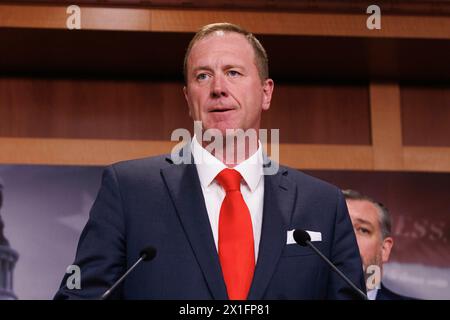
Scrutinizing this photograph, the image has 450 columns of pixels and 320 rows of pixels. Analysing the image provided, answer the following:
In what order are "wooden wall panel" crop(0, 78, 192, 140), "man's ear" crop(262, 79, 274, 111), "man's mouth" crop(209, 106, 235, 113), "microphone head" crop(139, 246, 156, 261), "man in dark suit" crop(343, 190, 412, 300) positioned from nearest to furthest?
"microphone head" crop(139, 246, 156, 261) → "man's mouth" crop(209, 106, 235, 113) → "man's ear" crop(262, 79, 274, 111) → "man in dark suit" crop(343, 190, 412, 300) → "wooden wall panel" crop(0, 78, 192, 140)

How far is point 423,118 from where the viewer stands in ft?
9.73

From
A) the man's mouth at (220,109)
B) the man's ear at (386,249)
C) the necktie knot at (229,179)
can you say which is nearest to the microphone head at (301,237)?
the necktie knot at (229,179)

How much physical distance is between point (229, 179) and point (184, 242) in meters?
0.15

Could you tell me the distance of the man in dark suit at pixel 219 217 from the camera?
129 centimetres

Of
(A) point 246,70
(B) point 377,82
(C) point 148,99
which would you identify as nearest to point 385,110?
(B) point 377,82

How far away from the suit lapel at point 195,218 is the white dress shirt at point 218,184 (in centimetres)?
2

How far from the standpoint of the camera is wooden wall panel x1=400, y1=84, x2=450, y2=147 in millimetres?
2957

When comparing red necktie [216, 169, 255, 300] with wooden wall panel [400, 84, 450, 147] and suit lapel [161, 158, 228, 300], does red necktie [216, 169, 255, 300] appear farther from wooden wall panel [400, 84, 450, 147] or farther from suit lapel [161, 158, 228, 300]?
wooden wall panel [400, 84, 450, 147]

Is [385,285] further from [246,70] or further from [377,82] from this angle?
[246,70]

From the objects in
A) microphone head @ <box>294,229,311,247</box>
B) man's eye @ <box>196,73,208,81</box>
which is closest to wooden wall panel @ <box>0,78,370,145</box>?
man's eye @ <box>196,73,208,81</box>

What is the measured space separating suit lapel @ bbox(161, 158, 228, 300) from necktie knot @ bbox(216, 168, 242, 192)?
0.14ft

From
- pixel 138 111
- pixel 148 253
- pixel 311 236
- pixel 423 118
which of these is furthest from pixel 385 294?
pixel 148 253

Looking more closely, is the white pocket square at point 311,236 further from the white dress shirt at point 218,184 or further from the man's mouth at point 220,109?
the man's mouth at point 220,109
